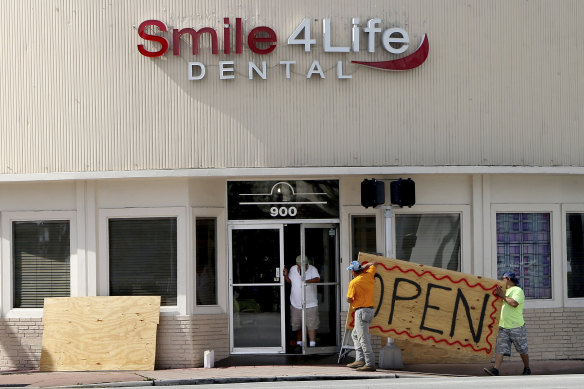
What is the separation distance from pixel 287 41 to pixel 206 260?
4.25 m

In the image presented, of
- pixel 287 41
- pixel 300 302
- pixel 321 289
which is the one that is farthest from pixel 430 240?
pixel 287 41

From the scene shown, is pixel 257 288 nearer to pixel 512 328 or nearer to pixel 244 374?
pixel 244 374

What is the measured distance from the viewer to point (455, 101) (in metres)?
19.6

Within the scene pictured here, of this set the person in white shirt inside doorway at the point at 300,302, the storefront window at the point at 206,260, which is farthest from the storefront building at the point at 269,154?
the person in white shirt inside doorway at the point at 300,302

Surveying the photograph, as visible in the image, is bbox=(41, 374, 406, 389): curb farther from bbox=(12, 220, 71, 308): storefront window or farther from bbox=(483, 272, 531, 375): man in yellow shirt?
bbox=(12, 220, 71, 308): storefront window

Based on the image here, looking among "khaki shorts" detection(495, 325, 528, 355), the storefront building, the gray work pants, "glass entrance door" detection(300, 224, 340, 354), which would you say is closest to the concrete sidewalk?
the gray work pants

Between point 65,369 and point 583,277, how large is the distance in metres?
9.74

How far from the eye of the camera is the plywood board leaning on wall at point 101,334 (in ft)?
62.2

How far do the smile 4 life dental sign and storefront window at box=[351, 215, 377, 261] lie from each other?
2.68 meters

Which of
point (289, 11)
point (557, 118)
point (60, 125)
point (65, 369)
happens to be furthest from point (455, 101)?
point (65, 369)

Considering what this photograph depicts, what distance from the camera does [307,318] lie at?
20.0 meters

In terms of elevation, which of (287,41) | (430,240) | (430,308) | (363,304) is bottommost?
(430,308)

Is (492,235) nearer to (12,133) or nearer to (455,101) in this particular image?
(455,101)

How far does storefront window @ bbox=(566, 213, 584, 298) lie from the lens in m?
20.3
